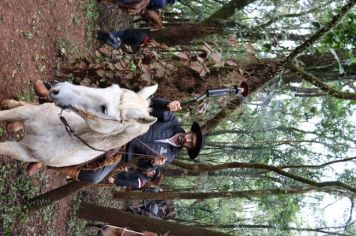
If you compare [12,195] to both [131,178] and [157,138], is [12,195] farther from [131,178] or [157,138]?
[157,138]

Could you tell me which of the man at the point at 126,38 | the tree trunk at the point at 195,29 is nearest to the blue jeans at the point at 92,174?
the man at the point at 126,38

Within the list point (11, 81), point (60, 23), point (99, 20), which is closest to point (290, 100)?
point (99, 20)

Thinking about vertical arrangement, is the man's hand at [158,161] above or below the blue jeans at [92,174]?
above

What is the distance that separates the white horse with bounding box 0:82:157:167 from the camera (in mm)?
3256

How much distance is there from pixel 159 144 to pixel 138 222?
1.94 metres

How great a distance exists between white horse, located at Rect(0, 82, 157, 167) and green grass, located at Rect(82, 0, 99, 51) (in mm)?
5591

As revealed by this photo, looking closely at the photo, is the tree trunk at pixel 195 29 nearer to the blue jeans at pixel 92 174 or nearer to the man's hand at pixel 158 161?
the man's hand at pixel 158 161

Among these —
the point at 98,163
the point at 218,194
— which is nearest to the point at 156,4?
the point at 218,194

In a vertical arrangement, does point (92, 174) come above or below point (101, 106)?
below

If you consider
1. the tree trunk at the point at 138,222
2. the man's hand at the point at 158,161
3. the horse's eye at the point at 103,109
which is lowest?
the tree trunk at the point at 138,222

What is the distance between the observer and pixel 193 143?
17.3ft

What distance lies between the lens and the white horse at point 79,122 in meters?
3.26

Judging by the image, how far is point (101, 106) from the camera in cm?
325

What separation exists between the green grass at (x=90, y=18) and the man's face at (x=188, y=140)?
4.94 meters
